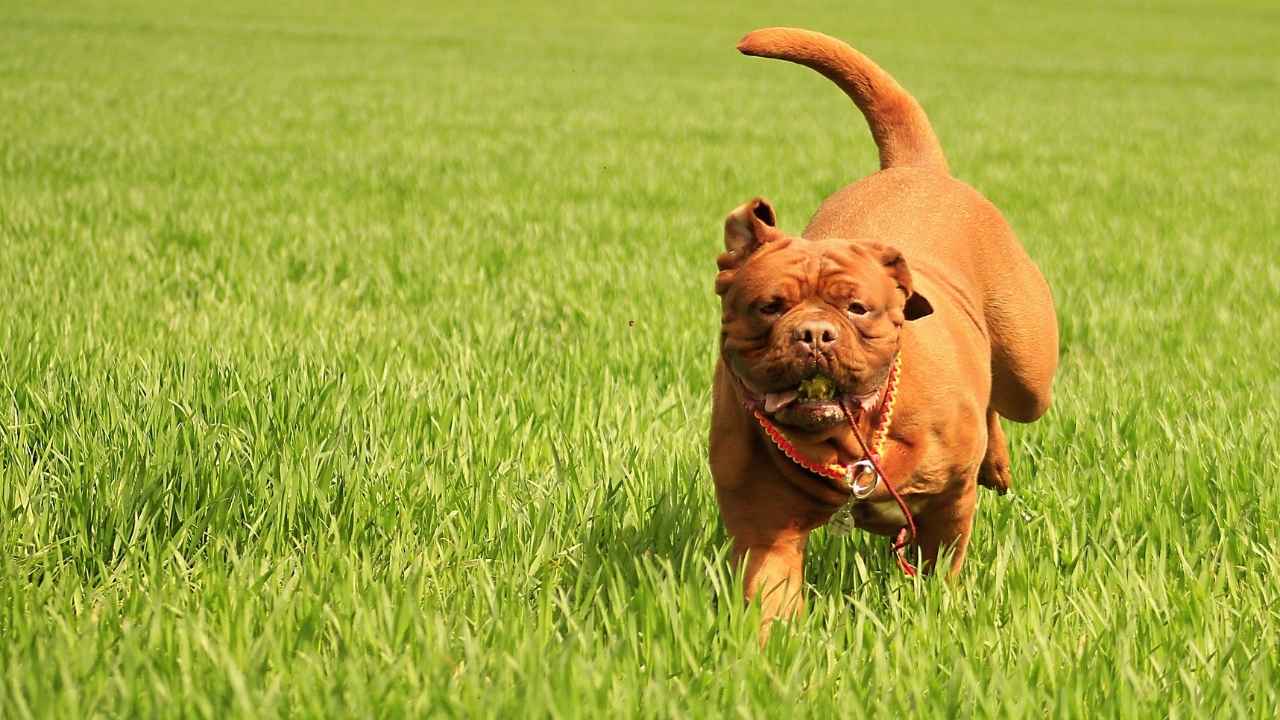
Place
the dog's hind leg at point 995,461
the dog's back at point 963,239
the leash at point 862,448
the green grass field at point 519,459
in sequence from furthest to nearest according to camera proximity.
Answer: the dog's hind leg at point 995,461, the dog's back at point 963,239, the leash at point 862,448, the green grass field at point 519,459

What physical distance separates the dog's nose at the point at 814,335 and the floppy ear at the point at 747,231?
36 centimetres

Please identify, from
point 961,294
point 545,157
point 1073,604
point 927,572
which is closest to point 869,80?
point 961,294

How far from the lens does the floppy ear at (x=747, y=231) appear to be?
2576 millimetres

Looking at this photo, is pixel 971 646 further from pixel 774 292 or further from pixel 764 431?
pixel 774 292

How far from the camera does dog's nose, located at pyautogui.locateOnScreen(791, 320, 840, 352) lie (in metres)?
2.27

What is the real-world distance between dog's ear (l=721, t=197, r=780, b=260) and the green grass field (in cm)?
64

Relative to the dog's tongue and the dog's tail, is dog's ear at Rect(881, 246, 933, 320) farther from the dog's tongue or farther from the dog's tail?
the dog's tail

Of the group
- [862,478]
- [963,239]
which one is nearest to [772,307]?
[862,478]

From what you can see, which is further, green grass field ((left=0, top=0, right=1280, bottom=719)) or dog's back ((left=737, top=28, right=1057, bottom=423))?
dog's back ((left=737, top=28, right=1057, bottom=423))

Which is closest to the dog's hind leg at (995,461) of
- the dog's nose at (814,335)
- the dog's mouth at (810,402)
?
the dog's mouth at (810,402)

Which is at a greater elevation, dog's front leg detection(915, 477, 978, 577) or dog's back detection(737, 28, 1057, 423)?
dog's back detection(737, 28, 1057, 423)

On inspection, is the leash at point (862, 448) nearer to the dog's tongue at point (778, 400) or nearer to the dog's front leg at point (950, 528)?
the dog's tongue at point (778, 400)

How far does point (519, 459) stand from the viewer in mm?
3625

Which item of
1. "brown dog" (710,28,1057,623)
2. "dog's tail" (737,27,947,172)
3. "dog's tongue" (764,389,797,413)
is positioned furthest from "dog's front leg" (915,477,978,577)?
"dog's tail" (737,27,947,172)
